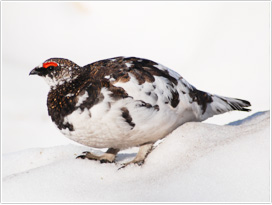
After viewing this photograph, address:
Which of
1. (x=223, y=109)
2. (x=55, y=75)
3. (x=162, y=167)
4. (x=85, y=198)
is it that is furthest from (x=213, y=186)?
(x=55, y=75)

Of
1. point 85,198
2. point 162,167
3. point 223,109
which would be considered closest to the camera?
point 85,198

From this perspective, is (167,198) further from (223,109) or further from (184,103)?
(223,109)

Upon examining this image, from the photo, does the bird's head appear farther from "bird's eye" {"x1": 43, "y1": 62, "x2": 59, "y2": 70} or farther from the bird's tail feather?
the bird's tail feather

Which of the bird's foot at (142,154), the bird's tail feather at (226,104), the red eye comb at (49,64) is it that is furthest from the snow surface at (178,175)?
the red eye comb at (49,64)

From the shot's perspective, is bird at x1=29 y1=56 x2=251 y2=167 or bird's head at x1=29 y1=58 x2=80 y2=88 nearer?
bird at x1=29 y1=56 x2=251 y2=167

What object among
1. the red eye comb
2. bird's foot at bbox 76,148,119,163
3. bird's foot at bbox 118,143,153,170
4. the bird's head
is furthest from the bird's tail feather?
the red eye comb

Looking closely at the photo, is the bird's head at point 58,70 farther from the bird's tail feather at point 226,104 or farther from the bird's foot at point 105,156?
the bird's tail feather at point 226,104

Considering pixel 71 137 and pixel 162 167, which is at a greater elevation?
pixel 71 137
